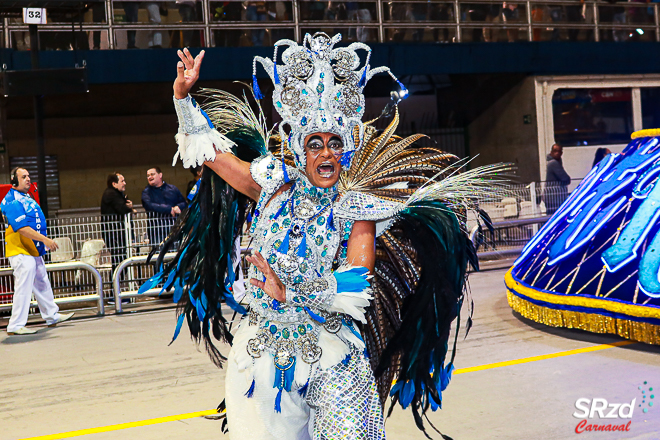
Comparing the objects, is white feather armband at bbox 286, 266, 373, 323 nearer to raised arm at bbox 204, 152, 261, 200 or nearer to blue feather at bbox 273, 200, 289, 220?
blue feather at bbox 273, 200, 289, 220

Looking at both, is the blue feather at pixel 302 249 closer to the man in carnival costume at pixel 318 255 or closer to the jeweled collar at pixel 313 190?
the man in carnival costume at pixel 318 255

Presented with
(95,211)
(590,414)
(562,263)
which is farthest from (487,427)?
(95,211)

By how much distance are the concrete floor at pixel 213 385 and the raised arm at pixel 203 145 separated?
6.91 ft

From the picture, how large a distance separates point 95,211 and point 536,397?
14124mm

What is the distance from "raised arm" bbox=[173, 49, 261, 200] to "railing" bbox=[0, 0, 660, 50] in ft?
35.9

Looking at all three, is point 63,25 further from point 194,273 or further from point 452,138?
point 194,273

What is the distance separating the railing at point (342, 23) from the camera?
575 inches

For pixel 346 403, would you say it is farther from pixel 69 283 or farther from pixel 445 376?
pixel 69 283

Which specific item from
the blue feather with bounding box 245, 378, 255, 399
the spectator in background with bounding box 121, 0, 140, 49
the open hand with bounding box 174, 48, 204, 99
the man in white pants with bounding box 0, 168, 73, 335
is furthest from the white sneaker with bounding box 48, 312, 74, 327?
the spectator in background with bounding box 121, 0, 140, 49

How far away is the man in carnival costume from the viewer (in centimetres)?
265

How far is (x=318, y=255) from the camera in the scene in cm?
273

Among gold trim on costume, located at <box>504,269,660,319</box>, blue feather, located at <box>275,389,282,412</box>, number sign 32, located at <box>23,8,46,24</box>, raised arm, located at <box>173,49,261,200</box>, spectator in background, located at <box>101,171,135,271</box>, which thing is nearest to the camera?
blue feather, located at <box>275,389,282,412</box>

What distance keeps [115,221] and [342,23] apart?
857 centimetres

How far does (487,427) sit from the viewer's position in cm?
441
